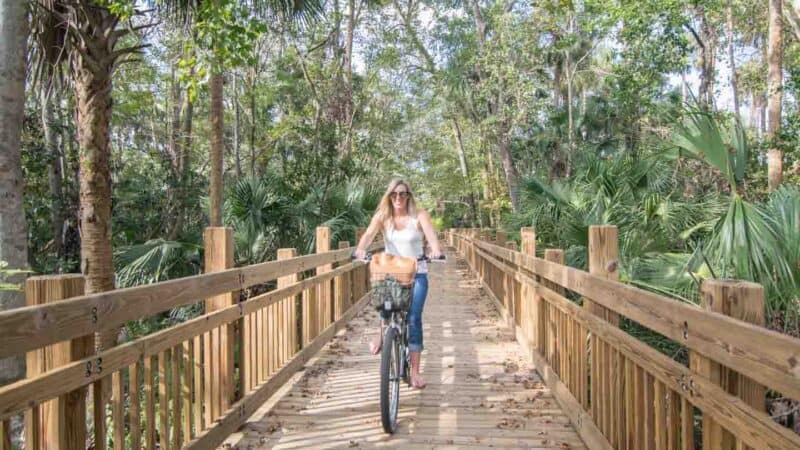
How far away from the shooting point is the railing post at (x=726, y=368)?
197 centimetres

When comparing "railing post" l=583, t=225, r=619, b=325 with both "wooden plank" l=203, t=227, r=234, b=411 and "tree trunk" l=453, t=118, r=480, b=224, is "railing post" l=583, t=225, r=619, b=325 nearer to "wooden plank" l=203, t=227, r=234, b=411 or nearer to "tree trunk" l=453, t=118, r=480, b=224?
"wooden plank" l=203, t=227, r=234, b=411

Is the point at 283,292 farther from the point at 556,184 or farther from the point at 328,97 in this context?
the point at 328,97

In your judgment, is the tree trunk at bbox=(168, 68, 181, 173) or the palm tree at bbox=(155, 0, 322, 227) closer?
the palm tree at bbox=(155, 0, 322, 227)

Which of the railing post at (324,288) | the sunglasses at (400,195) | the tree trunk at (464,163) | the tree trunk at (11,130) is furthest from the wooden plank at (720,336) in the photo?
the tree trunk at (464,163)

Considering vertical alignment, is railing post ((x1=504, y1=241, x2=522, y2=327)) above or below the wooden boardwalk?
above

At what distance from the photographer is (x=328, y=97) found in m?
17.4

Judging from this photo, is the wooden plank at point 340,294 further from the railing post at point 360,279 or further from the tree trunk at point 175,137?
the tree trunk at point 175,137

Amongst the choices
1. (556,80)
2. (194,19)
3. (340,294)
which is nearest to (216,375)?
(340,294)

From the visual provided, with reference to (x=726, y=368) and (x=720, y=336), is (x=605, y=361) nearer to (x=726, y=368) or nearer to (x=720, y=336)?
(x=726, y=368)

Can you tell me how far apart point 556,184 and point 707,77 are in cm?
777

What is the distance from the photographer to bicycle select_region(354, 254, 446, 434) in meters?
4.19

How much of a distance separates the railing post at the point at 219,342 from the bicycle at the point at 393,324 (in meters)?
1.05

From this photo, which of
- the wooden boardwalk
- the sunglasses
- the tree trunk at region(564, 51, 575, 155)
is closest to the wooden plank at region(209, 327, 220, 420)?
the wooden boardwalk

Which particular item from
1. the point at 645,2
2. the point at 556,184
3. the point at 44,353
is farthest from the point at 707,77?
the point at 44,353
